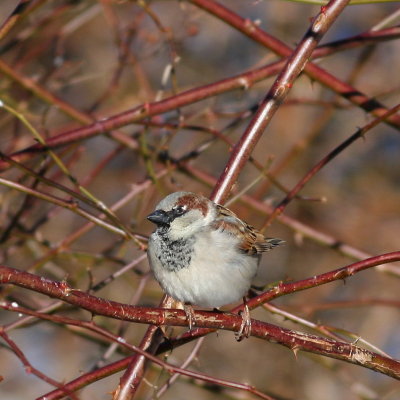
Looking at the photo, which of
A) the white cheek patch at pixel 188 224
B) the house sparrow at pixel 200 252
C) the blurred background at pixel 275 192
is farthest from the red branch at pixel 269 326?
the blurred background at pixel 275 192

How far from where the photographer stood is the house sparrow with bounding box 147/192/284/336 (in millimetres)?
2699

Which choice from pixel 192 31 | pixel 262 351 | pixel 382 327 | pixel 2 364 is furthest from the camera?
pixel 262 351

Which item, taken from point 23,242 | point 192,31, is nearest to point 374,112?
point 192,31

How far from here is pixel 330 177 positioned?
7.78 metres

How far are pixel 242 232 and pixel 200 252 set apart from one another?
0.29 meters

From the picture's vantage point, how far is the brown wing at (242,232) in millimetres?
2918

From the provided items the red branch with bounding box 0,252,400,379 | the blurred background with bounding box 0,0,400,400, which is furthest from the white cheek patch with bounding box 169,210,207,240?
the blurred background with bounding box 0,0,400,400

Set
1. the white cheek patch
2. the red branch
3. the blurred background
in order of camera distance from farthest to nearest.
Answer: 1. the blurred background
2. the white cheek patch
3. the red branch

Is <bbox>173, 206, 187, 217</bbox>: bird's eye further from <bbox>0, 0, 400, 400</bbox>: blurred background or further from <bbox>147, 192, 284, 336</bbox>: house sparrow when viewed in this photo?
<bbox>0, 0, 400, 400</bbox>: blurred background

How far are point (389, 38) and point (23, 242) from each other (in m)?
2.15

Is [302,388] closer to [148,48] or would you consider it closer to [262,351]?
[262,351]

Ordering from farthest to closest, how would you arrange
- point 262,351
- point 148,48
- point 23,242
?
point 262,351, point 148,48, point 23,242

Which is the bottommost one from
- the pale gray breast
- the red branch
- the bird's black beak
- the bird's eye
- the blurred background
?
the red branch

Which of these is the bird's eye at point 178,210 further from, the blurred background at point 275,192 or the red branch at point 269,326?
the blurred background at point 275,192
